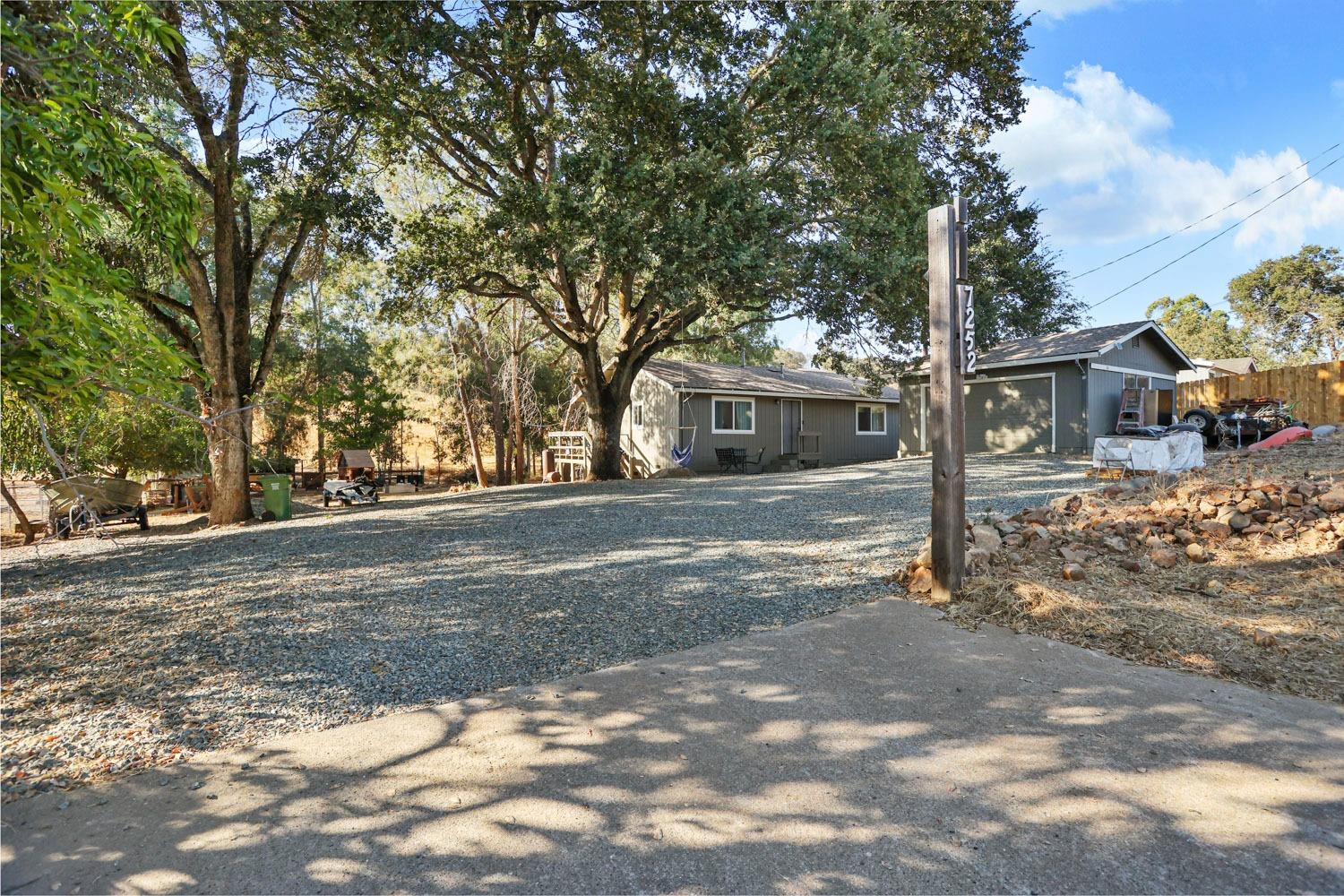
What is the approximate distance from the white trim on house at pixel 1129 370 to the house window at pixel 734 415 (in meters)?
8.92

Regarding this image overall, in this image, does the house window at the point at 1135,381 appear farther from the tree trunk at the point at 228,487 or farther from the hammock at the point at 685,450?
the tree trunk at the point at 228,487

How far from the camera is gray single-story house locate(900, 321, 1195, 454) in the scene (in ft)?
54.5

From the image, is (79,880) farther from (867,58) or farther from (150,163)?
(867,58)

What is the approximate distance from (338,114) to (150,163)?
933 cm

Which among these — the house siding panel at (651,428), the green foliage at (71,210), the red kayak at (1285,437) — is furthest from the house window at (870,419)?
the green foliage at (71,210)

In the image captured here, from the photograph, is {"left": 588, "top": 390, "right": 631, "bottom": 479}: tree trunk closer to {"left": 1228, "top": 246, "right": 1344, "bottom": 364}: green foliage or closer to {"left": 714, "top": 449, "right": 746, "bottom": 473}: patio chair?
{"left": 714, "top": 449, "right": 746, "bottom": 473}: patio chair

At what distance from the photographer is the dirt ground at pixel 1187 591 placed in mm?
3637

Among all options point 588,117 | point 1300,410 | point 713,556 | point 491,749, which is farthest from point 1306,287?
point 491,749

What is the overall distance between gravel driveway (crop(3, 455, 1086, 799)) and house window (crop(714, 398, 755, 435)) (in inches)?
415

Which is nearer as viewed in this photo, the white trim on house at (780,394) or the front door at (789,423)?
the white trim on house at (780,394)

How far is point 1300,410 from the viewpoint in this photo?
51.3 ft

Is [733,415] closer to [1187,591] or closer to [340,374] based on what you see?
[340,374]

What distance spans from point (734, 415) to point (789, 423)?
2.22 metres

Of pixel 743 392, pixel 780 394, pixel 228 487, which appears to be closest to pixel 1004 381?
pixel 780 394
